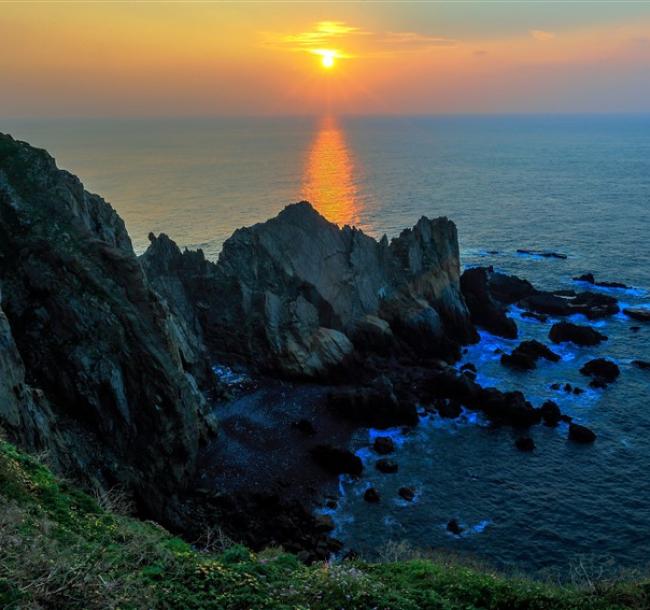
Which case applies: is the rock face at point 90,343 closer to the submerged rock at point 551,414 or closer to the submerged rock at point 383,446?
the submerged rock at point 383,446

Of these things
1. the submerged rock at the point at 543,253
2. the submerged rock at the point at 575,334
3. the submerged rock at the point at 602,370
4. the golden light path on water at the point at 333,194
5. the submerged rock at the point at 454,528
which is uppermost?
the golden light path on water at the point at 333,194

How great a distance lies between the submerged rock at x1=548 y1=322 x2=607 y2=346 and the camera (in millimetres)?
63213

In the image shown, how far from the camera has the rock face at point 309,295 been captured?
183 feet

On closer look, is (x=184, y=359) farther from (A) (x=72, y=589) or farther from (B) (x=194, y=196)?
(B) (x=194, y=196)

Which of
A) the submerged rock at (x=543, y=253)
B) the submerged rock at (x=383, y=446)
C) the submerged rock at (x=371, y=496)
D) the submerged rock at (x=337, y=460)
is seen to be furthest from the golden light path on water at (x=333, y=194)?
the submerged rock at (x=371, y=496)

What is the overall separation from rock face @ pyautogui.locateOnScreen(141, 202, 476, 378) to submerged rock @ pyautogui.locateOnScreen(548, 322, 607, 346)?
368 inches

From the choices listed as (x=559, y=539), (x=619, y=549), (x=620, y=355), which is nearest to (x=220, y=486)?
(x=559, y=539)

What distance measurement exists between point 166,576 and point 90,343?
23494mm

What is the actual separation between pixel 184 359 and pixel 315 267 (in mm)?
20057

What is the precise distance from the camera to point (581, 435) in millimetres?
45125

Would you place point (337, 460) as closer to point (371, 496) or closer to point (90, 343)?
point (371, 496)

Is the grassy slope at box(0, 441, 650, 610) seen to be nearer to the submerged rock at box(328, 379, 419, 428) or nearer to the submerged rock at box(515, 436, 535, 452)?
the submerged rock at box(515, 436, 535, 452)

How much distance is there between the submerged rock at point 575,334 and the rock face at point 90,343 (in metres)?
43.4

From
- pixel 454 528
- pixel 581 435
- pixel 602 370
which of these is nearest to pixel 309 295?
pixel 581 435
